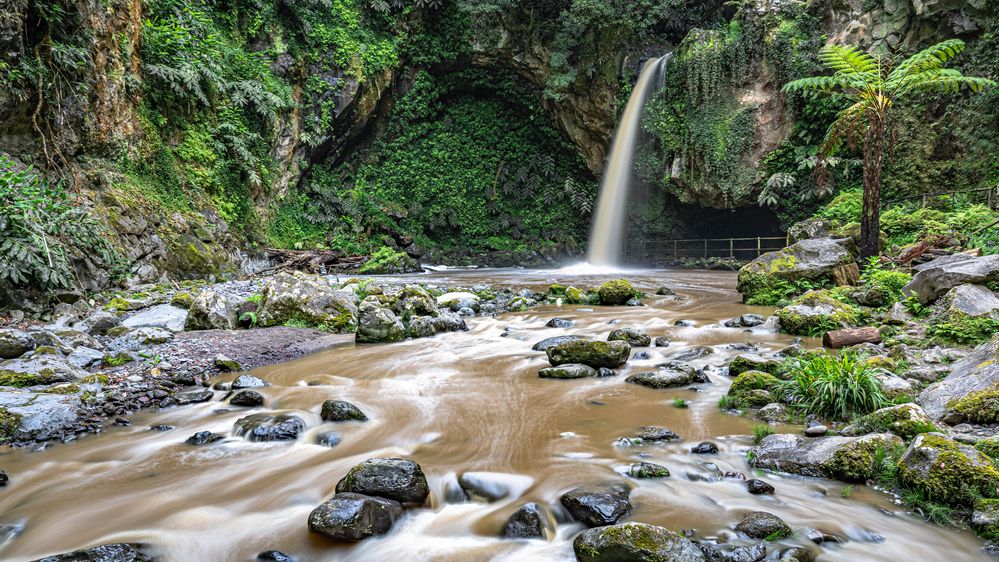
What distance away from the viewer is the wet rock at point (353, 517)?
2.60 m

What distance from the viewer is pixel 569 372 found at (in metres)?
5.47

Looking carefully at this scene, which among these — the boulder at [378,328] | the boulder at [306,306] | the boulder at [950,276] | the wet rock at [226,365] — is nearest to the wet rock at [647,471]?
the wet rock at [226,365]

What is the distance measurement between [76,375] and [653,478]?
5228 millimetres

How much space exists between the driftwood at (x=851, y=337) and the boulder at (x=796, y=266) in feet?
13.0

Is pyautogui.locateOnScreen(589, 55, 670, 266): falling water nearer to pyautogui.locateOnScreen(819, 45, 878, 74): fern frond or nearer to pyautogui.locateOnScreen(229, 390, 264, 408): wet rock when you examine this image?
pyautogui.locateOnScreen(819, 45, 878, 74): fern frond

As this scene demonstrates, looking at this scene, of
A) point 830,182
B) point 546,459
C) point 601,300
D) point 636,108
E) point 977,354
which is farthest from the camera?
point 636,108

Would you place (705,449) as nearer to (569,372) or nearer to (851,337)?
(569,372)

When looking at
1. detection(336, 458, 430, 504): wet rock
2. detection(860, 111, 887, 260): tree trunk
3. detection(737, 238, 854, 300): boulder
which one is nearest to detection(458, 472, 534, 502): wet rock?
detection(336, 458, 430, 504): wet rock

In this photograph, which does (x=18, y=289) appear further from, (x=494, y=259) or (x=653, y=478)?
(x=494, y=259)

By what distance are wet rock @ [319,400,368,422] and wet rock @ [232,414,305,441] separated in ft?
0.70

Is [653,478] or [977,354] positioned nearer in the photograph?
[653,478]

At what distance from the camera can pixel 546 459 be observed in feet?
11.5

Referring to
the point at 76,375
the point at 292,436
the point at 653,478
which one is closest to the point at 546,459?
the point at 653,478

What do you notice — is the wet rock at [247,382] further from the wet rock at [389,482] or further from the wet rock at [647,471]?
the wet rock at [647,471]
